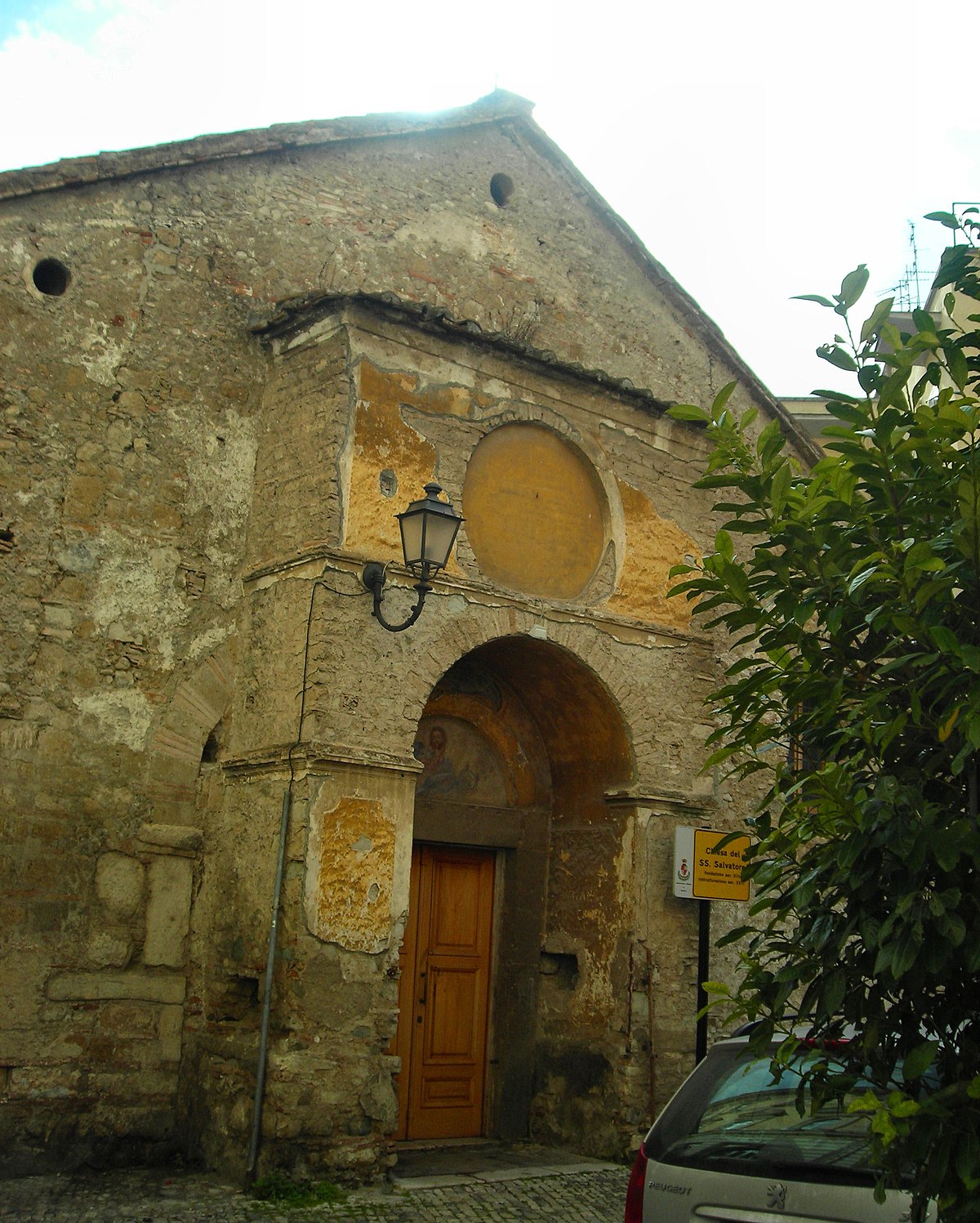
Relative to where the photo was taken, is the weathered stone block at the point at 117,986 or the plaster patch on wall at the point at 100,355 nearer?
the weathered stone block at the point at 117,986

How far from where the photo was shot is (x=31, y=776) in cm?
809

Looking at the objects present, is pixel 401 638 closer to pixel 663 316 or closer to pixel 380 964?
pixel 380 964

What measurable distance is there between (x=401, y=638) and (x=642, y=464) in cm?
299

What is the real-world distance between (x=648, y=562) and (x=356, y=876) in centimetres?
370

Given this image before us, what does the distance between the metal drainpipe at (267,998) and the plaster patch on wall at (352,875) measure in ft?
0.70

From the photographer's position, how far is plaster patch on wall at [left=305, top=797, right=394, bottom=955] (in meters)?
7.89

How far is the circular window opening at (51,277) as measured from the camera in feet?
28.5

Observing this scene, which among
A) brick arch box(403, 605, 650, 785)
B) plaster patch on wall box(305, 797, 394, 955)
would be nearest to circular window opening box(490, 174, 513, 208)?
brick arch box(403, 605, 650, 785)

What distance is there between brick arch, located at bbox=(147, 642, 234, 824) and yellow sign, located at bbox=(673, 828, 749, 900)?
11.6ft

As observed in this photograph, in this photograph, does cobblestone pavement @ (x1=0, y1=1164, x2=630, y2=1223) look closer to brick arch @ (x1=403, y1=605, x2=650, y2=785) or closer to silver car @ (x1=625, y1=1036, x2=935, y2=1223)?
brick arch @ (x1=403, y1=605, x2=650, y2=785)

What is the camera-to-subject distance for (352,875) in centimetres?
805

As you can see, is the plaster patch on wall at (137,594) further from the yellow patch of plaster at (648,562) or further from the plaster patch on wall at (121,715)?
the yellow patch of plaster at (648,562)

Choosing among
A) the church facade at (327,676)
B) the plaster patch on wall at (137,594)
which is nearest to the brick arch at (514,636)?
the church facade at (327,676)

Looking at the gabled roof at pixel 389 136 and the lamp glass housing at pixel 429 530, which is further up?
the gabled roof at pixel 389 136
